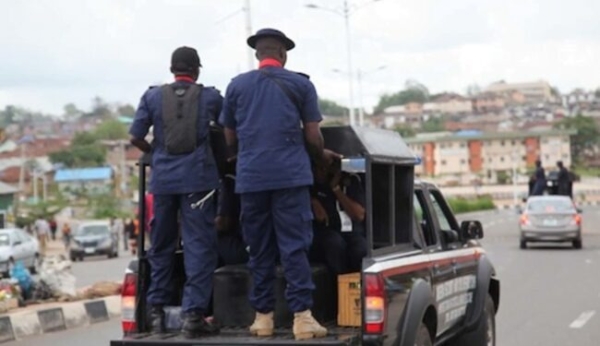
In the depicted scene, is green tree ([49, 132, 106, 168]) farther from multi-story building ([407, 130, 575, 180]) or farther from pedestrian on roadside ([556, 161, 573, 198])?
pedestrian on roadside ([556, 161, 573, 198])

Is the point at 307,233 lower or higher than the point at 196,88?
lower

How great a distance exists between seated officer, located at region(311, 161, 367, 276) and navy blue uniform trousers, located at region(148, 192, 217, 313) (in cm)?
71

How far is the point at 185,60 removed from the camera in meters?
7.93

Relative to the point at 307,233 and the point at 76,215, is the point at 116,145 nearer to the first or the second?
the point at 76,215

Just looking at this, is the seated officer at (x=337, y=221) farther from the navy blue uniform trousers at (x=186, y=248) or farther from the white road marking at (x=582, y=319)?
the white road marking at (x=582, y=319)

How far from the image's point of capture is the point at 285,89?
24.5 ft

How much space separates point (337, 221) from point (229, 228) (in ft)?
2.39

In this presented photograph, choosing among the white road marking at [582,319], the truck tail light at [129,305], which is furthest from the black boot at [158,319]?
the white road marking at [582,319]

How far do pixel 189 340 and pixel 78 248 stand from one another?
40.9 meters

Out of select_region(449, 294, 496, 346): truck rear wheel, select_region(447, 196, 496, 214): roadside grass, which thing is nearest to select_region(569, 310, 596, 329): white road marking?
select_region(449, 294, 496, 346): truck rear wheel

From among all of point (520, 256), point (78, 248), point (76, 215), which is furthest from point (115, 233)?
point (76, 215)

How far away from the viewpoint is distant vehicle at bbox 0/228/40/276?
104ft

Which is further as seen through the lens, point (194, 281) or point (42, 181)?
point (42, 181)

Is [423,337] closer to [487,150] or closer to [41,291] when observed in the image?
[41,291]
